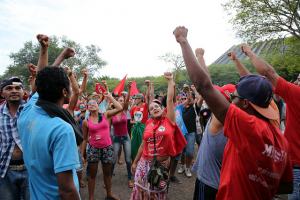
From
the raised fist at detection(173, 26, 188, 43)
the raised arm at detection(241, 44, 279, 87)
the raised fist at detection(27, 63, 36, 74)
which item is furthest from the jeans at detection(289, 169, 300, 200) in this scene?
the raised fist at detection(27, 63, 36, 74)

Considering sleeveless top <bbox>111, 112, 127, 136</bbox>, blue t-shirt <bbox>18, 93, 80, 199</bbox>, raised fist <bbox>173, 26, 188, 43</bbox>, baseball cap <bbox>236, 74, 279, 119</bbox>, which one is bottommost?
sleeveless top <bbox>111, 112, 127, 136</bbox>

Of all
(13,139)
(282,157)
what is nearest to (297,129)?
(282,157)

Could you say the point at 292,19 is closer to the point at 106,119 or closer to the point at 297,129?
the point at 297,129

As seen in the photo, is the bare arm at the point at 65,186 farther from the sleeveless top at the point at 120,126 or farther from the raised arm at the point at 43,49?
the sleeveless top at the point at 120,126

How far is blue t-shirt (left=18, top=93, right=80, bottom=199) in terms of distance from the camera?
54.2 inches

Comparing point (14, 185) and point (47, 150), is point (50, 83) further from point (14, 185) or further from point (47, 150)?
point (14, 185)

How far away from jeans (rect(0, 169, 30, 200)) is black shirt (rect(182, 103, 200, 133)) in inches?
164

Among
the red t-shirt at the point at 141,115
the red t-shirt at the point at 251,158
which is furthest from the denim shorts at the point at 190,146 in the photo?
the red t-shirt at the point at 251,158

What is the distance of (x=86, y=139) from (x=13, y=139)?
6.05ft

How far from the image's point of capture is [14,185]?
2422mm

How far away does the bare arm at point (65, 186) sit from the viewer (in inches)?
53.3

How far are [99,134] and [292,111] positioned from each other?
3495 millimetres

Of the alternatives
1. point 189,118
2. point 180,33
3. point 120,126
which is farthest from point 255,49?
point 180,33

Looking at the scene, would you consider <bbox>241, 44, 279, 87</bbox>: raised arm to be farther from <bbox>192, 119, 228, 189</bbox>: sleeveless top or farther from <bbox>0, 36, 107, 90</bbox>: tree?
<bbox>0, 36, 107, 90</bbox>: tree
